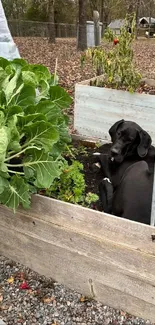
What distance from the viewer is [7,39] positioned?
353 cm

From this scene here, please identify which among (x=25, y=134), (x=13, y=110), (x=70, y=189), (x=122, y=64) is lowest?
(x=70, y=189)

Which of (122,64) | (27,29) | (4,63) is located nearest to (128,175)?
(4,63)

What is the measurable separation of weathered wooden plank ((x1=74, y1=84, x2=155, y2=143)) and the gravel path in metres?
2.13

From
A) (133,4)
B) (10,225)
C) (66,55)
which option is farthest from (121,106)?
(133,4)

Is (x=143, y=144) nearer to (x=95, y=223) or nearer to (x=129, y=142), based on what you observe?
(x=129, y=142)

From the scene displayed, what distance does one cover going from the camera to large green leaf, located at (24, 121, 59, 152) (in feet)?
6.56

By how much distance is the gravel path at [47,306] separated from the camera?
212cm

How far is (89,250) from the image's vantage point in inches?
83.7

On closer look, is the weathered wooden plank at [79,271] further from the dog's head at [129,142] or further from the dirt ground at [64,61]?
the dirt ground at [64,61]

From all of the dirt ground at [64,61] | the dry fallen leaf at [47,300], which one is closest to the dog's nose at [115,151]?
the dry fallen leaf at [47,300]

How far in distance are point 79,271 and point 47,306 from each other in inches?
10.7

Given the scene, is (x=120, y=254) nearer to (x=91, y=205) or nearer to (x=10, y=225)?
→ (x=91, y=205)

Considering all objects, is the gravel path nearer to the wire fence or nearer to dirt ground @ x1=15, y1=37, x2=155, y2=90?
dirt ground @ x1=15, y1=37, x2=155, y2=90

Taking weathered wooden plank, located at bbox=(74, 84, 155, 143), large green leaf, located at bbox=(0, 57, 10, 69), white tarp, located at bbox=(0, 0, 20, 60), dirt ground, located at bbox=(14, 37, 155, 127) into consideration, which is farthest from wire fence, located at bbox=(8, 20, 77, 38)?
large green leaf, located at bbox=(0, 57, 10, 69)
